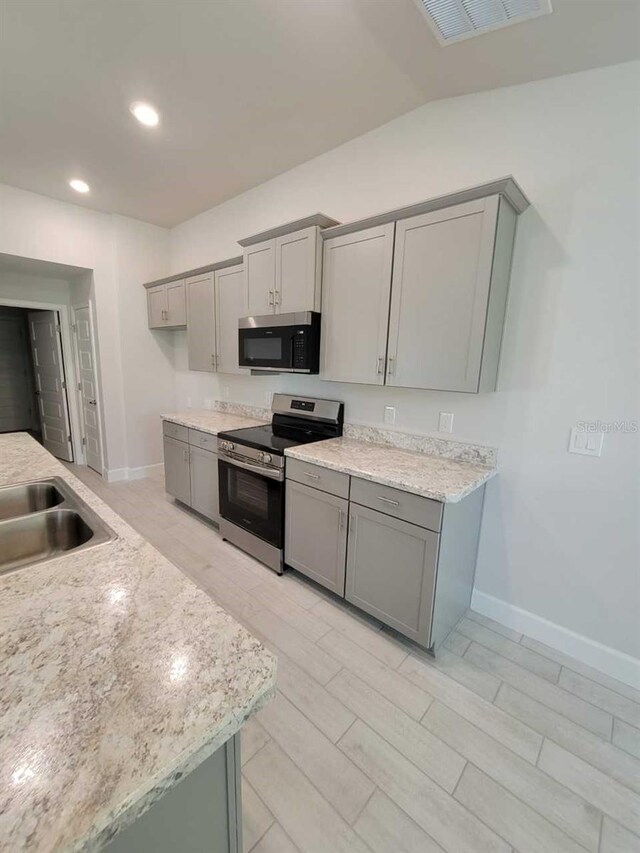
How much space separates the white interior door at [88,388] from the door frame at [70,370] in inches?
4.4

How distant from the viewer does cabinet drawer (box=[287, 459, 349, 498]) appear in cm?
209

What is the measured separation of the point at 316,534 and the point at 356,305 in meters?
1.44

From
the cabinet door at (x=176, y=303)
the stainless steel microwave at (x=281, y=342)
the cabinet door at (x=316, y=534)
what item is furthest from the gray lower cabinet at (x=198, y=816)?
the cabinet door at (x=176, y=303)

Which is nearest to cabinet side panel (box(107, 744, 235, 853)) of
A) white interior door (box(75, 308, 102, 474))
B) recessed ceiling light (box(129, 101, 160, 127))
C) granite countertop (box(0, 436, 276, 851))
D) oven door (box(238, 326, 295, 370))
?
granite countertop (box(0, 436, 276, 851))

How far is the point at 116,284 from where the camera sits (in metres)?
4.05

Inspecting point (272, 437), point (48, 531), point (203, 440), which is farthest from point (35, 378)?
point (48, 531)

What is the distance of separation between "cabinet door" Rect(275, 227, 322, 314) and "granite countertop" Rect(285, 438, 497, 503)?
37.6 inches

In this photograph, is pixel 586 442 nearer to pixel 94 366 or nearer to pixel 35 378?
pixel 94 366

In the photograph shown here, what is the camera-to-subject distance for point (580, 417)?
1.84 meters

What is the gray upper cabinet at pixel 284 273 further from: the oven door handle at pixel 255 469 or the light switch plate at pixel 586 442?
the light switch plate at pixel 586 442

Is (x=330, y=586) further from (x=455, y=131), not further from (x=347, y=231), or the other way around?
(x=455, y=131)

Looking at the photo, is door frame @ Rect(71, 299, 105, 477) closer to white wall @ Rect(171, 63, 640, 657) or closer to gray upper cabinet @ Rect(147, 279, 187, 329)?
gray upper cabinet @ Rect(147, 279, 187, 329)

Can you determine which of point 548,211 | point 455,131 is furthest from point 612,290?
point 455,131

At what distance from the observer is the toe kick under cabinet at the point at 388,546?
5.91 ft
